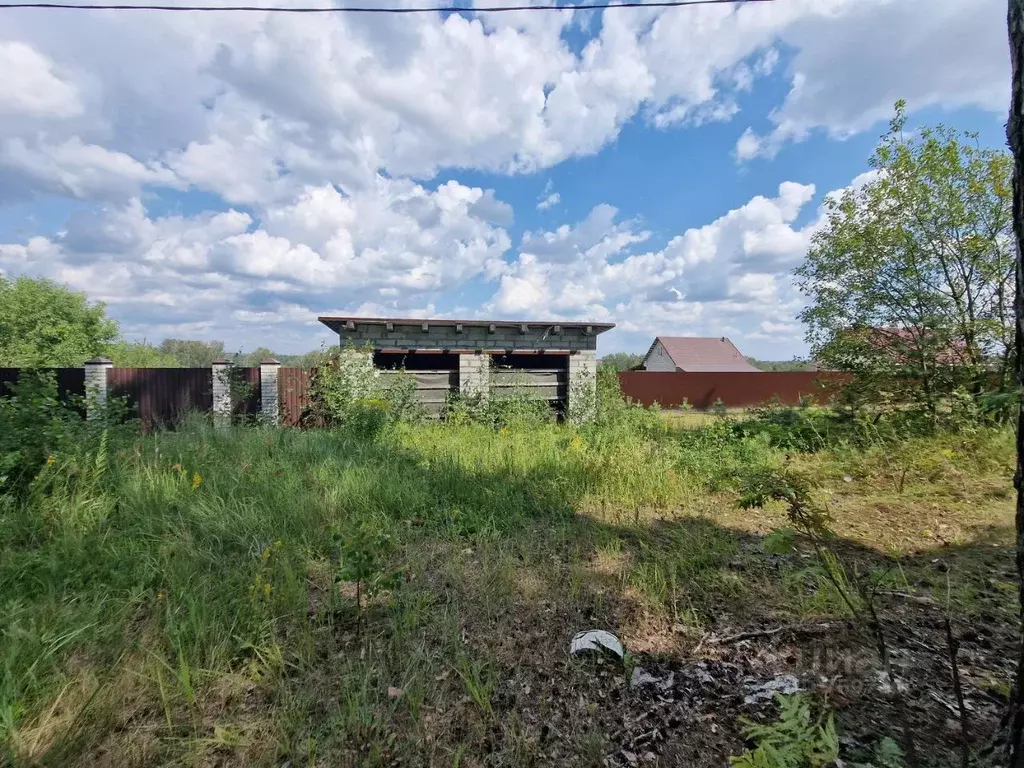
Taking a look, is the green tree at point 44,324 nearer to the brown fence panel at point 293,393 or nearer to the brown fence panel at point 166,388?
the brown fence panel at point 166,388

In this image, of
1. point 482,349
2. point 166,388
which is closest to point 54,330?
point 166,388

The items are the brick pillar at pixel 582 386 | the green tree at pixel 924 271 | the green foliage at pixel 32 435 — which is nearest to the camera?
the green foliage at pixel 32 435

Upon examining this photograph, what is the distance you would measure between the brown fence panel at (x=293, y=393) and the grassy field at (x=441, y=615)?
422 cm

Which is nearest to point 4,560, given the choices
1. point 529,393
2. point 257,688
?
point 257,688

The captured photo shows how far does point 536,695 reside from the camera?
1.67 metres

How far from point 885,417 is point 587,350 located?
5072 mm

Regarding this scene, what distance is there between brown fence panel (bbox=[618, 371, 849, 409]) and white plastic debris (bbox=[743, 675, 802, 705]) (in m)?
14.2

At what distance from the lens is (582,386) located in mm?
9258

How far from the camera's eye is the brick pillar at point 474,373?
8773 mm

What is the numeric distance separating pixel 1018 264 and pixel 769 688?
152 centimetres

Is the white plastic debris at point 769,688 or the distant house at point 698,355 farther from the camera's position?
the distant house at point 698,355

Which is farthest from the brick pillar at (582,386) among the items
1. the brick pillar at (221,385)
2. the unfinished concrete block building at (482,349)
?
the brick pillar at (221,385)

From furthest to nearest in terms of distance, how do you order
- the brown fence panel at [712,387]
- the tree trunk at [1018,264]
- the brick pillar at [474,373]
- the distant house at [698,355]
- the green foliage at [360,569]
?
1. the distant house at [698,355]
2. the brown fence panel at [712,387]
3. the brick pillar at [474,373]
4. the green foliage at [360,569]
5. the tree trunk at [1018,264]

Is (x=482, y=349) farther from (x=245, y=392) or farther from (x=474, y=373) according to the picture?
(x=245, y=392)
